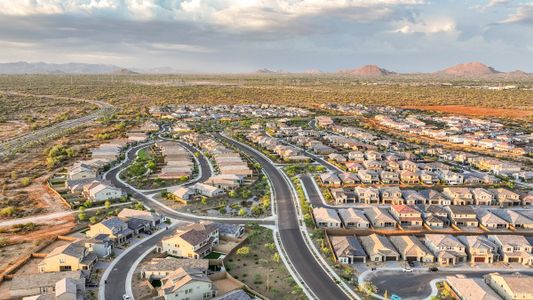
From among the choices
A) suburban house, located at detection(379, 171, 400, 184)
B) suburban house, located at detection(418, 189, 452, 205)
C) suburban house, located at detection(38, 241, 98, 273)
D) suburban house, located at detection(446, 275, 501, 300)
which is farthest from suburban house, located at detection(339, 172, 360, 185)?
suburban house, located at detection(38, 241, 98, 273)

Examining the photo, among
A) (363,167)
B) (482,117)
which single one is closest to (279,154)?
(363,167)

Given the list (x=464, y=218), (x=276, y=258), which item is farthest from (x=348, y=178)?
(x=276, y=258)

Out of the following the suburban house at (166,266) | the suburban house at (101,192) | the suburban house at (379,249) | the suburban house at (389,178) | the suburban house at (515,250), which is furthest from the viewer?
the suburban house at (389,178)

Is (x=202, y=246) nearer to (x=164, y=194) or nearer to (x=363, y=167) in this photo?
(x=164, y=194)

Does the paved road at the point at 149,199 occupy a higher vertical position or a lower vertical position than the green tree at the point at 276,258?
higher

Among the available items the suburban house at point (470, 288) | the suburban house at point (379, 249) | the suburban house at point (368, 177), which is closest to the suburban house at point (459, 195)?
the suburban house at point (368, 177)

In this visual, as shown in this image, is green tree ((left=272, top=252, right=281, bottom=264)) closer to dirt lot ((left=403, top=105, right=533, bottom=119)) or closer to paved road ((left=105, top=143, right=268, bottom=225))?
paved road ((left=105, top=143, right=268, bottom=225))

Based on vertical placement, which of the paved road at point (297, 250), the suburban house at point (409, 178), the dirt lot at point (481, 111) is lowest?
the paved road at point (297, 250)

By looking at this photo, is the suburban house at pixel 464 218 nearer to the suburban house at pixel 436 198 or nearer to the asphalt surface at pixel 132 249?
the suburban house at pixel 436 198
